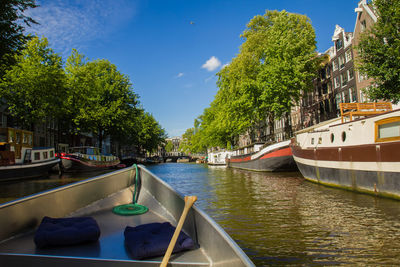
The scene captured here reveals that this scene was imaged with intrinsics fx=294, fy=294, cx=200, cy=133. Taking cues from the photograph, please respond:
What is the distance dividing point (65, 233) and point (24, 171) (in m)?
22.2

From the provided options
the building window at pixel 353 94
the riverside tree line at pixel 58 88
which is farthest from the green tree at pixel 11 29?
the building window at pixel 353 94

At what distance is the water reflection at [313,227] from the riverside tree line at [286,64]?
9770 mm

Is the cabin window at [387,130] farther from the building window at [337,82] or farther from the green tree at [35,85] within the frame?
the building window at [337,82]

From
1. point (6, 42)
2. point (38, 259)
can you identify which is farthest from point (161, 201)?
point (6, 42)

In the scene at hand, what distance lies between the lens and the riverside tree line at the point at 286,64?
54.7ft

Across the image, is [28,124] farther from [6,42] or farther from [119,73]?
[6,42]

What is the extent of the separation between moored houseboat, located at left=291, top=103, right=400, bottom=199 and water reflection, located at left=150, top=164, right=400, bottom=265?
0.62 meters

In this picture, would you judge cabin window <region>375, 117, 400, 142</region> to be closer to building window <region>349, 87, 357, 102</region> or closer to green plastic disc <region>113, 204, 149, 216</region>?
green plastic disc <region>113, 204, 149, 216</region>

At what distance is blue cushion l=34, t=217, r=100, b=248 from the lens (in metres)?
3.36

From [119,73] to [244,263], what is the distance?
139 ft

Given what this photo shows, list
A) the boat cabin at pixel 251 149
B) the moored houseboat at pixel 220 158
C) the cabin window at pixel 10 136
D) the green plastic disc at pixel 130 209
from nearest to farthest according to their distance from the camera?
the green plastic disc at pixel 130 209, the cabin window at pixel 10 136, the boat cabin at pixel 251 149, the moored houseboat at pixel 220 158

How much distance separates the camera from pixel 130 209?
17.6 feet

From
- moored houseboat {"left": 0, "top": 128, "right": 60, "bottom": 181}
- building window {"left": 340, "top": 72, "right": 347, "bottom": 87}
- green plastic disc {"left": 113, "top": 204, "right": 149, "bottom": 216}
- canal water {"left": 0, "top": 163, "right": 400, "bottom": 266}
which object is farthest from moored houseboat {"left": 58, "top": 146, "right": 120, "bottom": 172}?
building window {"left": 340, "top": 72, "right": 347, "bottom": 87}

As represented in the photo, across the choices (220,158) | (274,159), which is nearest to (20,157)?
(274,159)
